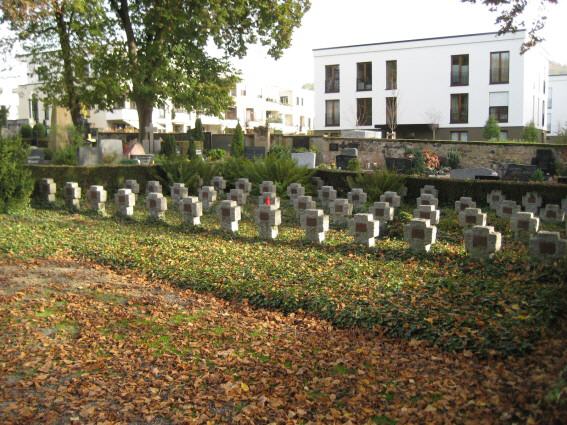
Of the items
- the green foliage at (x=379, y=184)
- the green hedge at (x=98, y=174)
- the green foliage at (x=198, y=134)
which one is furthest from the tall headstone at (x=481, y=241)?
the green foliage at (x=198, y=134)

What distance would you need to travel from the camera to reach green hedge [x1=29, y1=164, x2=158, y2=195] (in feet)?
52.0

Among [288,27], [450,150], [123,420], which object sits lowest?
[123,420]

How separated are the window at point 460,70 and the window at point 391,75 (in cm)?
391

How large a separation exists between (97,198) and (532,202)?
32.7 ft

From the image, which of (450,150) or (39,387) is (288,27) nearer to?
(450,150)

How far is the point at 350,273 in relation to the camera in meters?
7.98

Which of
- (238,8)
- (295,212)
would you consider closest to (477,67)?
(238,8)

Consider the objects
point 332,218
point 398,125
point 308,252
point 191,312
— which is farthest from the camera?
point 398,125

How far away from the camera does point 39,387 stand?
15.3ft

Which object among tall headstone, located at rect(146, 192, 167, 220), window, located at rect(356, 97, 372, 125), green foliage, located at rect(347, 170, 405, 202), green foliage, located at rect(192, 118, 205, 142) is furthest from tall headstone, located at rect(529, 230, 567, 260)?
window, located at rect(356, 97, 372, 125)

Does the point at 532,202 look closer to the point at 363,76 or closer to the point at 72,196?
the point at 72,196

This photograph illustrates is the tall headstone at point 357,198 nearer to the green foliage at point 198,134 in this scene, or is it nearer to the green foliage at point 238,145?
the green foliage at point 238,145

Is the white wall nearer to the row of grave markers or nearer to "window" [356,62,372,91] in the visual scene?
"window" [356,62,372,91]

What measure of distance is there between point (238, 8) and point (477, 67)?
22.1 m
